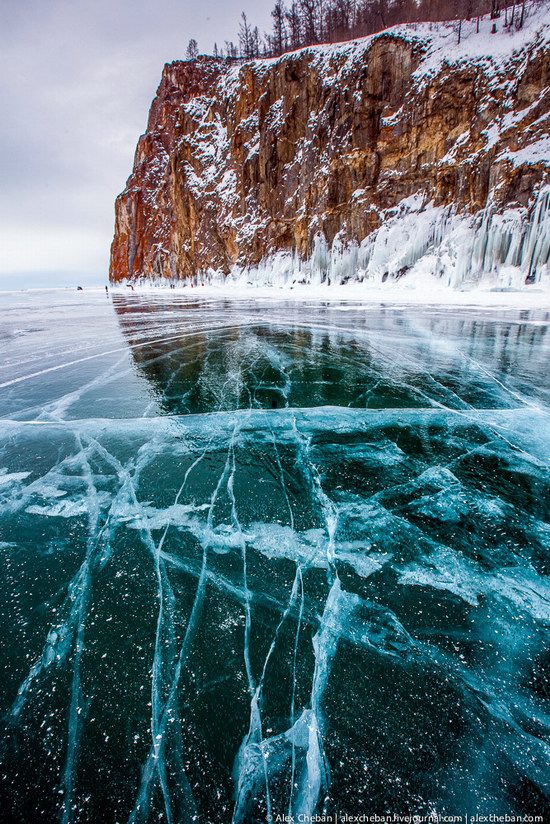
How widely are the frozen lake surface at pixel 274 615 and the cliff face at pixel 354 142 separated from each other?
891 inches

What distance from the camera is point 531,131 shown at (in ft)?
63.9

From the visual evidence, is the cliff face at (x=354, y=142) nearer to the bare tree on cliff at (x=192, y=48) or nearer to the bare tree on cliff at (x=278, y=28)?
the bare tree on cliff at (x=278, y=28)

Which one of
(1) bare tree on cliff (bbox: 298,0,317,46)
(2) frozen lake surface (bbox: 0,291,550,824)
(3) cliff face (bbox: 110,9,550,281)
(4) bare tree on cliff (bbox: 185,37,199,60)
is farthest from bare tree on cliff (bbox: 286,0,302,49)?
(2) frozen lake surface (bbox: 0,291,550,824)

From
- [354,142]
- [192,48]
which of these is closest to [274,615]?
[354,142]

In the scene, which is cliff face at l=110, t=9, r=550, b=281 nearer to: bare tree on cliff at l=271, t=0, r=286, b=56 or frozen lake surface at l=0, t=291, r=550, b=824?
bare tree on cliff at l=271, t=0, r=286, b=56

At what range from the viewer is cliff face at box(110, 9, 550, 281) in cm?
2053

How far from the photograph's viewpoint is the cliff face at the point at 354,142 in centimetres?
2053

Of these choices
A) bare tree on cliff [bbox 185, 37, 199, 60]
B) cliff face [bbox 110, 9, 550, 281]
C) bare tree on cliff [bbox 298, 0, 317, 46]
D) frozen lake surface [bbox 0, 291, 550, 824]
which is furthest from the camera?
bare tree on cliff [bbox 185, 37, 199, 60]

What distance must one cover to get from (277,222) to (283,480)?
35.5m

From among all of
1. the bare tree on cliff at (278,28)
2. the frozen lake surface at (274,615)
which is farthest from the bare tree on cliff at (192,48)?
the frozen lake surface at (274,615)

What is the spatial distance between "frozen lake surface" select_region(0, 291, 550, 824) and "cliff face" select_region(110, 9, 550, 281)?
22.6 metres

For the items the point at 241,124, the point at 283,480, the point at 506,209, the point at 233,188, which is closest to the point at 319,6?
the point at 241,124

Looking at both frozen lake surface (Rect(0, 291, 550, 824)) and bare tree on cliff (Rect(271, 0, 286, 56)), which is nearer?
frozen lake surface (Rect(0, 291, 550, 824))

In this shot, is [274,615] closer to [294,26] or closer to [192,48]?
[294,26]
